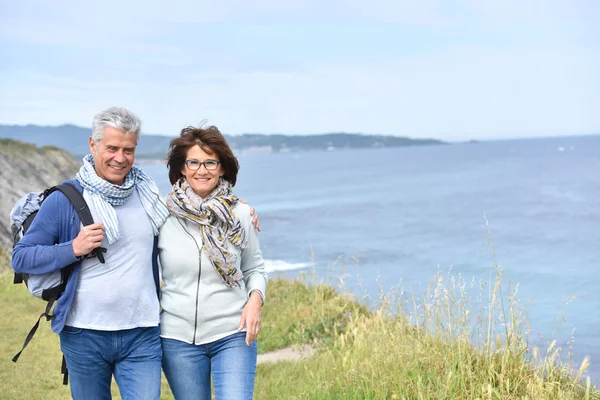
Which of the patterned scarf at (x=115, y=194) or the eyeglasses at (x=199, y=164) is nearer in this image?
the patterned scarf at (x=115, y=194)

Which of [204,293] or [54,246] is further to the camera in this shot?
[204,293]

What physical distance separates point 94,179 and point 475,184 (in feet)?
270

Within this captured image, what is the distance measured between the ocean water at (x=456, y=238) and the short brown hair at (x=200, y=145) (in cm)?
218

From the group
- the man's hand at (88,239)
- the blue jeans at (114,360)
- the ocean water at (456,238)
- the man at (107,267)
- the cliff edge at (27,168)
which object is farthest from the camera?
the cliff edge at (27,168)

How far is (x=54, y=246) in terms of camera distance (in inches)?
123

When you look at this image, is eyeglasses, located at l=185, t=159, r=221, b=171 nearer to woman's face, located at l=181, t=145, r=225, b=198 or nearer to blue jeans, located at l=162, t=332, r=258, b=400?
woman's face, located at l=181, t=145, r=225, b=198

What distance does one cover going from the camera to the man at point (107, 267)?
318 cm

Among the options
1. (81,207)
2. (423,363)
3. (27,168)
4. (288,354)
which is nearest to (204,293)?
(81,207)

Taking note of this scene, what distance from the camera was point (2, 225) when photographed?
22922mm

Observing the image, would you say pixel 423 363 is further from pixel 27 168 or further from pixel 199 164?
pixel 27 168

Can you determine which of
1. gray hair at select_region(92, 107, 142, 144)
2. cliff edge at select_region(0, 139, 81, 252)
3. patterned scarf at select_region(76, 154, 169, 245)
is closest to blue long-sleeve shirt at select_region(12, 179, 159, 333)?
patterned scarf at select_region(76, 154, 169, 245)

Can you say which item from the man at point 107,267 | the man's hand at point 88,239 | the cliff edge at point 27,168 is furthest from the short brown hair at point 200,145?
the cliff edge at point 27,168

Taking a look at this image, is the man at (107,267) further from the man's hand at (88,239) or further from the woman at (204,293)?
the woman at (204,293)

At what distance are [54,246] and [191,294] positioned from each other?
71 centimetres
